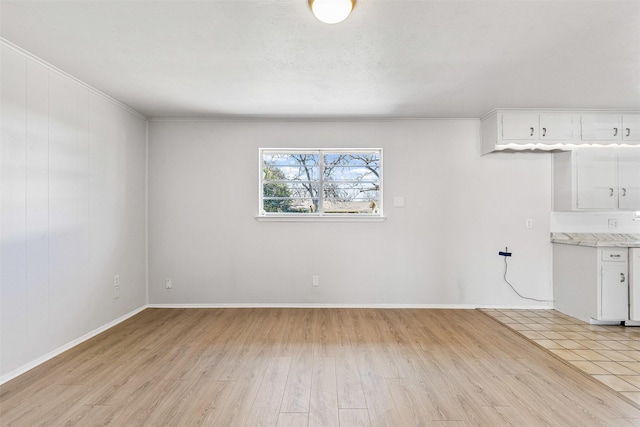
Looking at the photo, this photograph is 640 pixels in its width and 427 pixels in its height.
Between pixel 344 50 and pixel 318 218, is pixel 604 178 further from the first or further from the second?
pixel 344 50

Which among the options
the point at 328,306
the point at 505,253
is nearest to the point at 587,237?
the point at 505,253

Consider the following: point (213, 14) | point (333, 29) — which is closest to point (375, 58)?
point (333, 29)

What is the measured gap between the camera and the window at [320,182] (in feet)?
14.1

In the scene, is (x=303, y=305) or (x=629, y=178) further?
(x=303, y=305)

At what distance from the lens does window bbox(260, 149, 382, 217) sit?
4.29 meters

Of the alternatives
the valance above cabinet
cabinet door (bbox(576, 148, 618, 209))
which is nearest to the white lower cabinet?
cabinet door (bbox(576, 148, 618, 209))

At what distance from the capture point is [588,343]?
301cm

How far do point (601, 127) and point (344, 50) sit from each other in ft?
11.5

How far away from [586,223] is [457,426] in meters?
3.70

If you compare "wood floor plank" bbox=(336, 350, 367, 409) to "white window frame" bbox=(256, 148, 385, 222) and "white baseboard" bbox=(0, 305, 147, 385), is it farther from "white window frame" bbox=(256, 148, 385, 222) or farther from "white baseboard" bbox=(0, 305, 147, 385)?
"white baseboard" bbox=(0, 305, 147, 385)

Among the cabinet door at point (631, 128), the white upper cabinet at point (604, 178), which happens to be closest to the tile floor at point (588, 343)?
the white upper cabinet at point (604, 178)

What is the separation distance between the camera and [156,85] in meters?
3.07

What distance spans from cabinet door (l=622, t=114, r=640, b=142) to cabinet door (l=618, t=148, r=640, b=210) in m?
0.15

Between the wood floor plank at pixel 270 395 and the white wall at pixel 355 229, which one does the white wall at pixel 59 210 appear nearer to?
the white wall at pixel 355 229
